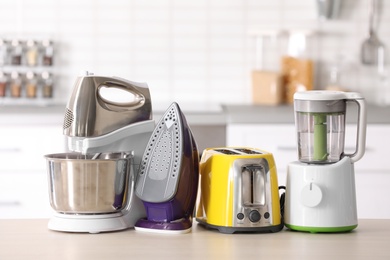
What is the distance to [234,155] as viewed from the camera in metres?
1.81

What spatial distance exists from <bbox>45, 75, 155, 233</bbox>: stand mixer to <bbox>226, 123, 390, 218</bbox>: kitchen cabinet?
1.59 metres

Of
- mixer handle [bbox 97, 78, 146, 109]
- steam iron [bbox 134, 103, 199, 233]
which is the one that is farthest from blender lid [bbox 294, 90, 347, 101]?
mixer handle [bbox 97, 78, 146, 109]

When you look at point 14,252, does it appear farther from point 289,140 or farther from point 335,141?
point 289,140

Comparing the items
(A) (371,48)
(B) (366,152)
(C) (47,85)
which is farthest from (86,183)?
(A) (371,48)

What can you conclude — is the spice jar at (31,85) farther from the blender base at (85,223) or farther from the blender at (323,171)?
the blender at (323,171)

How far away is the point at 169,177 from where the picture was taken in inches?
71.4

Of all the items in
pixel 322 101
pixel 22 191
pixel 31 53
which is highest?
pixel 31 53

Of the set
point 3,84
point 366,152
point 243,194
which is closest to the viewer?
point 243,194

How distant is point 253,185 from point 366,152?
176cm

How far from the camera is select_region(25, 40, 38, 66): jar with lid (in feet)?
13.2

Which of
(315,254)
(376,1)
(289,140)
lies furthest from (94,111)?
A: (376,1)

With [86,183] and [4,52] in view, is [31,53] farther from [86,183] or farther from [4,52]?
[86,183]

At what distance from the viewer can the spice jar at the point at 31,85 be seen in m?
4.00

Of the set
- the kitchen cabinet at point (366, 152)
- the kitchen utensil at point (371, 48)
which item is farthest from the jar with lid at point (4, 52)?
the kitchen utensil at point (371, 48)
